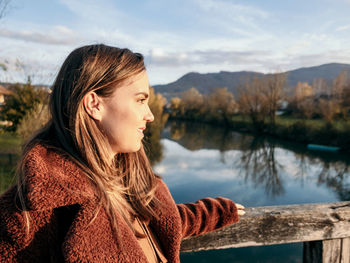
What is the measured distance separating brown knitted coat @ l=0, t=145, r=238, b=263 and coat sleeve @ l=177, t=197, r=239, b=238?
37cm

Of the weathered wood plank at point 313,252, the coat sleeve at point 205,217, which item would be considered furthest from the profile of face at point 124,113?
the weathered wood plank at point 313,252

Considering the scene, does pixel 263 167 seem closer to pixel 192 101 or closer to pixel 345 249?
pixel 345 249

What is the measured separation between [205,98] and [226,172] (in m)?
32.3

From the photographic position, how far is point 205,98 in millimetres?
45688

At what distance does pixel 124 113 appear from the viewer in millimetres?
978

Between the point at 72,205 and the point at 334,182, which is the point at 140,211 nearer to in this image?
the point at 72,205

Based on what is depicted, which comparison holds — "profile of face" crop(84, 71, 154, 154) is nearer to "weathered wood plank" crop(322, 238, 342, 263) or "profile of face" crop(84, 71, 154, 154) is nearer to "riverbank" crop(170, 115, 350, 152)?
"weathered wood plank" crop(322, 238, 342, 263)

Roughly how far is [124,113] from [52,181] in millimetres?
366

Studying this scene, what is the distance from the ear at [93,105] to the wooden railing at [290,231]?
0.70 metres

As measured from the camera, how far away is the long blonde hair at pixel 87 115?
2.85ft

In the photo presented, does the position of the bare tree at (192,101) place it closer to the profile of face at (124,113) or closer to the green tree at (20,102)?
the green tree at (20,102)

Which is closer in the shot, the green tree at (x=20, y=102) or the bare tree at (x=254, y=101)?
the green tree at (x=20, y=102)

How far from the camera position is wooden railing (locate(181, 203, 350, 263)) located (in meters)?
A: 1.18

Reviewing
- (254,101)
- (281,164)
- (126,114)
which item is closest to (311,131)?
(281,164)
